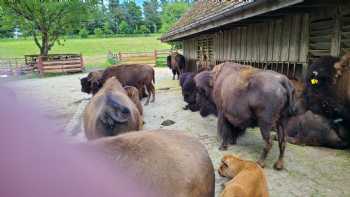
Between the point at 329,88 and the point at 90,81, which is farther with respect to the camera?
the point at 90,81

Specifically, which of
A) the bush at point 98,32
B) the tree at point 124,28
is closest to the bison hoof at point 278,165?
the bush at point 98,32

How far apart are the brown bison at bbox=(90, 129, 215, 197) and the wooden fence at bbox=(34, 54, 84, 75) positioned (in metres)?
25.4

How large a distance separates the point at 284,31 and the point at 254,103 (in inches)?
112

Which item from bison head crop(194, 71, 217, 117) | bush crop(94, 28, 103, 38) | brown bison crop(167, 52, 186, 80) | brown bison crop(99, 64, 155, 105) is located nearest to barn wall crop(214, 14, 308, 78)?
bison head crop(194, 71, 217, 117)

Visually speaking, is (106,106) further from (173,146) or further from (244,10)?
(244,10)

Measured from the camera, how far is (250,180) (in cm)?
288

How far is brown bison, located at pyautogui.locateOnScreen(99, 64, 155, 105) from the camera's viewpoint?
9.33m

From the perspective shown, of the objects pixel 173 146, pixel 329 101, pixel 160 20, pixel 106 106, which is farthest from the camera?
pixel 160 20

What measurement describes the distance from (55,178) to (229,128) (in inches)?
172

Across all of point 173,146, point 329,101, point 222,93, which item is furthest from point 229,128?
point 173,146

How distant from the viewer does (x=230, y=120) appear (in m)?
4.73

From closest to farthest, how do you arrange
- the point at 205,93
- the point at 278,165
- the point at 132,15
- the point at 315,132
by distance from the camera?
the point at 278,165, the point at 315,132, the point at 205,93, the point at 132,15

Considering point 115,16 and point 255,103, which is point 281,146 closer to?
point 255,103

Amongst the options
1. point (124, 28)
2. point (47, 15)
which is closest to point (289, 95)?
point (47, 15)
